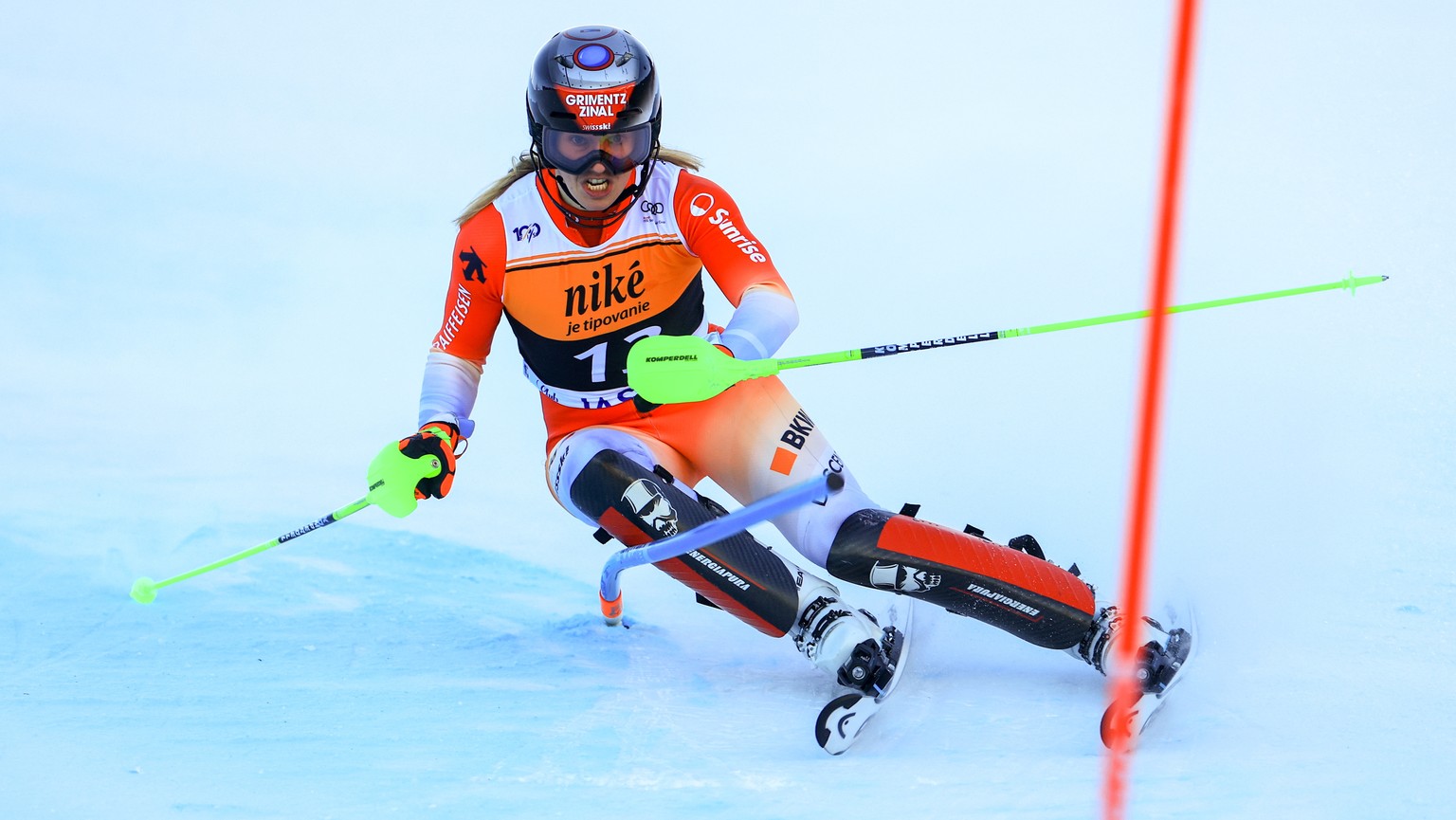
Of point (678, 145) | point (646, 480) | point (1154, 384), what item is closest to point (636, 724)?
point (646, 480)

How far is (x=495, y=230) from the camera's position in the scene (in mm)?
3395

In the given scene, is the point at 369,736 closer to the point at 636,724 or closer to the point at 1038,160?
the point at 636,724

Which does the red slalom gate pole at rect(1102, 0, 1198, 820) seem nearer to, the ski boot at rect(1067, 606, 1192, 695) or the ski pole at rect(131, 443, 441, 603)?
the ski boot at rect(1067, 606, 1192, 695)

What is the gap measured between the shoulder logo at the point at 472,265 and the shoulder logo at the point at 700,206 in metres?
0.52

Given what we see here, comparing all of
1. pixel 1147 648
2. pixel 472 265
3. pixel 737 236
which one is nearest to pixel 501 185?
pixel 472 265

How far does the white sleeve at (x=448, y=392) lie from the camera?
3.43m

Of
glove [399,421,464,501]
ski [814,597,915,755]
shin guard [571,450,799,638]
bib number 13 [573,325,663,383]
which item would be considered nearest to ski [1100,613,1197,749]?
ski [814,597,915,755]

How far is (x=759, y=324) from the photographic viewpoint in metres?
3.17

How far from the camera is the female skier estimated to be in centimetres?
315

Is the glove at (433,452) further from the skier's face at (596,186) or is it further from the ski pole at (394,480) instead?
the skier's face at (596,186)

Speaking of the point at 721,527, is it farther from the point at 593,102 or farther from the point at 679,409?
the point at 593,102

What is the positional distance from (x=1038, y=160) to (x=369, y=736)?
4590 mm

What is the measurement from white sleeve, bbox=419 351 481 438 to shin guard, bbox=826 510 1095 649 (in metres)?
0.99

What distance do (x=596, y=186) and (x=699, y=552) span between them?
0.88 m
